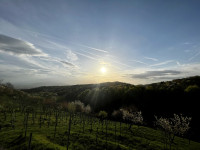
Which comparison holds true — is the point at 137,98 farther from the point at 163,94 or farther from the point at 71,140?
the point at 71,140

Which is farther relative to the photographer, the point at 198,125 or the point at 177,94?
the point at 177,94

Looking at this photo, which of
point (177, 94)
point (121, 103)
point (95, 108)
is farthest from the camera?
point (95, 108)

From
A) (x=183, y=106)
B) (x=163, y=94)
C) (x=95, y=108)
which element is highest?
(x=163, y=94)

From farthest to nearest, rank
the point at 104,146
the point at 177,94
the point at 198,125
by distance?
the point at 177,94
the point at 198,125
the point at 104,146

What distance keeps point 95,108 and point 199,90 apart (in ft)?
298

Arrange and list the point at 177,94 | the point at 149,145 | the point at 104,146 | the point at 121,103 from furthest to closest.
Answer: the point at 121,103
the point at 177,94
the point at 149,145
the point at 104,146

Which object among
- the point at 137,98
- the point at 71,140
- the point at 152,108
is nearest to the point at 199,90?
the point at 152,108

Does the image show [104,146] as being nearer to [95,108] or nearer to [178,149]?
[178,149]

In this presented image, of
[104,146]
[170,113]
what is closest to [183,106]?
[170,113]

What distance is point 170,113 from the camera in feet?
294

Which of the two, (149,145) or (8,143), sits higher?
(8,143)

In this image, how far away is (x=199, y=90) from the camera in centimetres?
9106

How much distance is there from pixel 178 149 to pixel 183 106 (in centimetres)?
5506

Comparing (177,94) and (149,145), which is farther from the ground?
(177,94)
